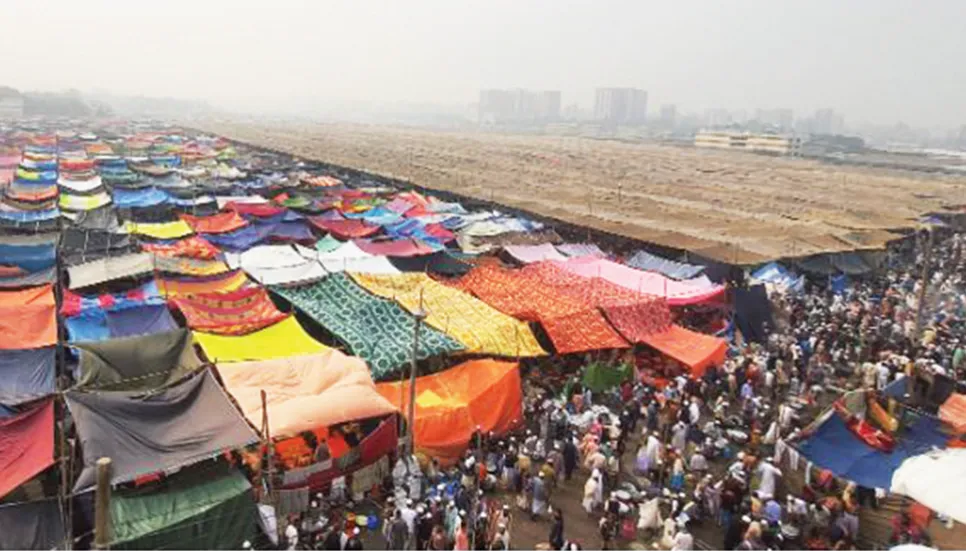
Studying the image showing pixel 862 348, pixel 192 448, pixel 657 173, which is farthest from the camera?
pixel 657 173

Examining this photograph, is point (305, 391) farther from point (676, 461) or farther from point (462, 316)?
point (676, 461)

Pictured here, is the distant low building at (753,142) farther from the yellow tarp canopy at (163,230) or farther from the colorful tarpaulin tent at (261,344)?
the colorful tarpaulin tent at (261,344)

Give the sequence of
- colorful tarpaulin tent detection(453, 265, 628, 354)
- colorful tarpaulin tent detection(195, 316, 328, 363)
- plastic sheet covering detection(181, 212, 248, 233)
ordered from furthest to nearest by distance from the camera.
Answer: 1. plastic sheet covering detection(181, 212, 248, 233)
2. colorful tarpaulin tent detection(453, 265, 628, 354)
3. colorful tarpaulin tent detection(195, 316, 328, 363)

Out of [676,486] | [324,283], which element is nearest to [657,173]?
[324,283]

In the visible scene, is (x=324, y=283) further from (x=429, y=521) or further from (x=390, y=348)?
(x=429, y=521)

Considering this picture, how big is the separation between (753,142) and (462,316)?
378 feet

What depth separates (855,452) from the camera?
12062 millimetres

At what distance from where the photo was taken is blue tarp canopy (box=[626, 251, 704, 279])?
→ 25.0 m

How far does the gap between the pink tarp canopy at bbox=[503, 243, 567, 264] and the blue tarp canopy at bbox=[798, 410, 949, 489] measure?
49.8 feet

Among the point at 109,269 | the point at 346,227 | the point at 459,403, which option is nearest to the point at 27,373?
the point at 109,269

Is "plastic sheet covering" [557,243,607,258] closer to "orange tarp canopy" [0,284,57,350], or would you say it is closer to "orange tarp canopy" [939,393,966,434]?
"orange tarp canopy" [939,393,966,434]

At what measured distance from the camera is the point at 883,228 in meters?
36.3

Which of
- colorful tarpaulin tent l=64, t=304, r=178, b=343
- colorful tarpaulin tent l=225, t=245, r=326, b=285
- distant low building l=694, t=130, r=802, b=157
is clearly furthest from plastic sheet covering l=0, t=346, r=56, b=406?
distant low building l=694, t=130, r=802, b=157

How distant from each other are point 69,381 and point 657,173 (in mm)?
64090
